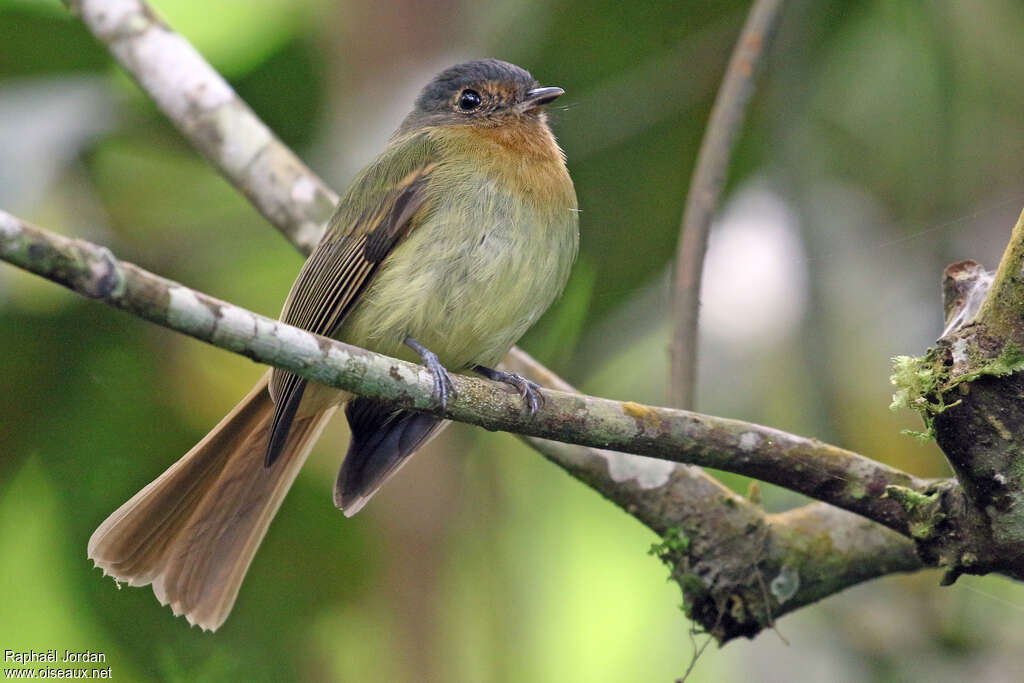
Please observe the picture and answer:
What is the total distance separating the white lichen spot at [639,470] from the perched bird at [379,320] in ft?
1.27

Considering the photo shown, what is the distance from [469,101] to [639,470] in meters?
1.36

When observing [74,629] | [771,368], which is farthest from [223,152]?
[771,368]

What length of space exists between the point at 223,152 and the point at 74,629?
189cm

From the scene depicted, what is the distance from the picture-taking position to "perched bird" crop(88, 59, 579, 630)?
2.91 metres

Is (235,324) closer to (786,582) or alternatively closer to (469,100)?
(786,582)

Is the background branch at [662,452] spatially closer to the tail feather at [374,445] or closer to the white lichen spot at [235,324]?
the white lichen spot at [235,324]

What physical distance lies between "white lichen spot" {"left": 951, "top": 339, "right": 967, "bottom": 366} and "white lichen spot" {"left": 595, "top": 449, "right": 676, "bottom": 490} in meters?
1.07

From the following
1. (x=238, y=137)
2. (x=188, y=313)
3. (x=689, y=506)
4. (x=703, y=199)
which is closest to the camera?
(x=188, y=313)

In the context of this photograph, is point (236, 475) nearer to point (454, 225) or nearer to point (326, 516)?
point (454, 225)

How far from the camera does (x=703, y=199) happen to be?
3355mm

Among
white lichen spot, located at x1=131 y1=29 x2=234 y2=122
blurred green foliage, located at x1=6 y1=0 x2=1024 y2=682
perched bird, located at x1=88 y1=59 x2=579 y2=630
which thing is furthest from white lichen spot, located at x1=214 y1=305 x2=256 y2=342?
blurred green foliage, located at x1=6 y1=0 x2=1024 y2=682

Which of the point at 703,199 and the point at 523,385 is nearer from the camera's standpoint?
the point at 523,385

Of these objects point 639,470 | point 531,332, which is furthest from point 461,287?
point 531,332

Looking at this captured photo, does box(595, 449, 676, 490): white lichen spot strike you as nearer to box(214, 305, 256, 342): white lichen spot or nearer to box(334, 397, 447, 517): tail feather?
box(334, 397, 447, 517): tail feather
